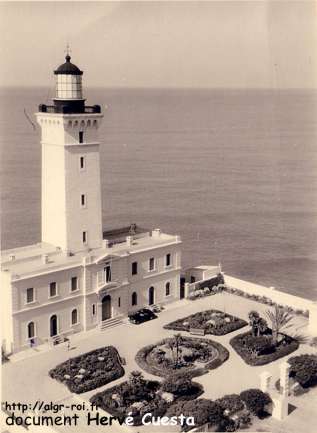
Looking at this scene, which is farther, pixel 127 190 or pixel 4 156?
pixel 4 156

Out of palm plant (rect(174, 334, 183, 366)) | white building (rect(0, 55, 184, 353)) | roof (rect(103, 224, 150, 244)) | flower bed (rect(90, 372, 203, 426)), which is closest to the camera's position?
flower bed (rect(90, 372, 203, 426))

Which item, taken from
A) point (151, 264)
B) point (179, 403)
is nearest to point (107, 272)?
point (151, 264)

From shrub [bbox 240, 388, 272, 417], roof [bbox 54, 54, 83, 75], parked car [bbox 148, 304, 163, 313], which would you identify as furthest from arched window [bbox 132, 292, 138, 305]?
roof [bbox 54, 54, 83, 75]

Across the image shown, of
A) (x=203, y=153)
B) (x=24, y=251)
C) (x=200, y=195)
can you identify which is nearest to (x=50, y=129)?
(x=24, y=251)

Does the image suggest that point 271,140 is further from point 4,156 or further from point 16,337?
point 16,337

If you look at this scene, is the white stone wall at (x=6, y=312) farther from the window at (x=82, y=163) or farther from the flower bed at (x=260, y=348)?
the flower bed at (x=260, y=348)

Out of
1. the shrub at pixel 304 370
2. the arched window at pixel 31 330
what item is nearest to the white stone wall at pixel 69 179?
the arched window at pixel 31 330

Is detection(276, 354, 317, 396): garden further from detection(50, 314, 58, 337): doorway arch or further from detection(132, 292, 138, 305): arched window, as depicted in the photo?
detection(50, 314, 58, 337): doorway arch
